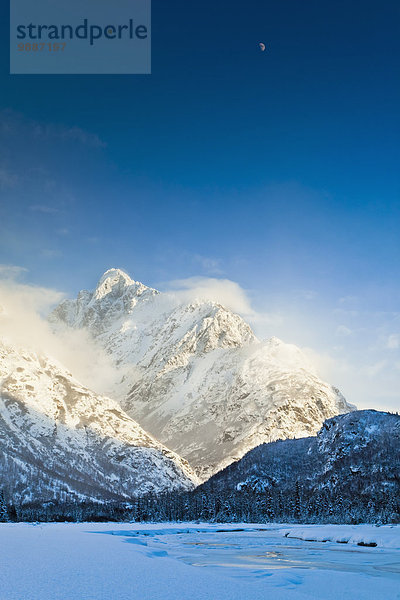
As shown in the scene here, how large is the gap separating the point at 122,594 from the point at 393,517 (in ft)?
530

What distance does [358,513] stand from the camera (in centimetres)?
18675

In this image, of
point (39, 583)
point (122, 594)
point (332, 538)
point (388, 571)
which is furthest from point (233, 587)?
point (332, 538)

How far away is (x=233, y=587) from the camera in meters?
22.9

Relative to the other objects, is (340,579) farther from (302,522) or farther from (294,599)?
(302,522)

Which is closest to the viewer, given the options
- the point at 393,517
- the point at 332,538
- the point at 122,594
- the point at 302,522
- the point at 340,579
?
the point at 122,594

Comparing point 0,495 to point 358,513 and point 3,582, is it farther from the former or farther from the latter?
point 3,582

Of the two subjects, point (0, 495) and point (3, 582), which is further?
point (0, 495)

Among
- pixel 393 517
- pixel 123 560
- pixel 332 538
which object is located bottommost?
pixel 393 517

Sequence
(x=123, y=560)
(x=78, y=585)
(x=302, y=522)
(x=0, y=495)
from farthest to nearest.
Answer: (x=302, y=522) → (x=0, y=495) → (x=123, y=560) → (x=78, y=585)

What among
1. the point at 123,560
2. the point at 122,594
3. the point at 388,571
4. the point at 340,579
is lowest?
the point at 388,571

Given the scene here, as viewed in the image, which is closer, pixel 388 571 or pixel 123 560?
pixel 123 560

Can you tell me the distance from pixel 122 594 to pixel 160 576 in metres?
6.56

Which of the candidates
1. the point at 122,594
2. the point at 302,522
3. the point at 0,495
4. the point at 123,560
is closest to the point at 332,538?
the point at 123,560

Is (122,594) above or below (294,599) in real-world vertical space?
above
